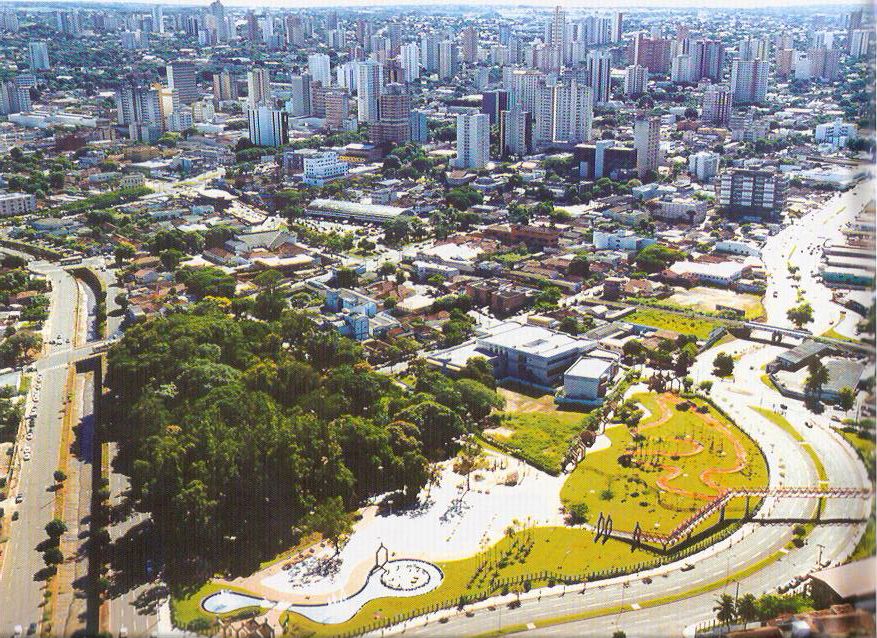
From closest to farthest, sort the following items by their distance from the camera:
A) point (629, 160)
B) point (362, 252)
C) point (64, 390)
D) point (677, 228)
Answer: point (64, 390)
point (362, 252)
point (677, 228)
point (629, 160)

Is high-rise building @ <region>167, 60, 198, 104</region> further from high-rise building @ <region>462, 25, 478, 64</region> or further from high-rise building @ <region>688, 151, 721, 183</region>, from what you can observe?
high-rise building @ <region>688, 151, 721, 183</region>

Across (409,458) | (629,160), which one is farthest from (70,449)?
(629,160)

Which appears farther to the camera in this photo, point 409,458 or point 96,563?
point 409,458

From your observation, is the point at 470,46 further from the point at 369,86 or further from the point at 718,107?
the point at 718,107

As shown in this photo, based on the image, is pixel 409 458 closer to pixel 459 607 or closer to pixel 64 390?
pixel 459 607

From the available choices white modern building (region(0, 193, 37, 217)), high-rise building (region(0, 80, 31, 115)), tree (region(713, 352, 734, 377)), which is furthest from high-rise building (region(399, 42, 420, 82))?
tree (region(713, 352, 734, 377))
